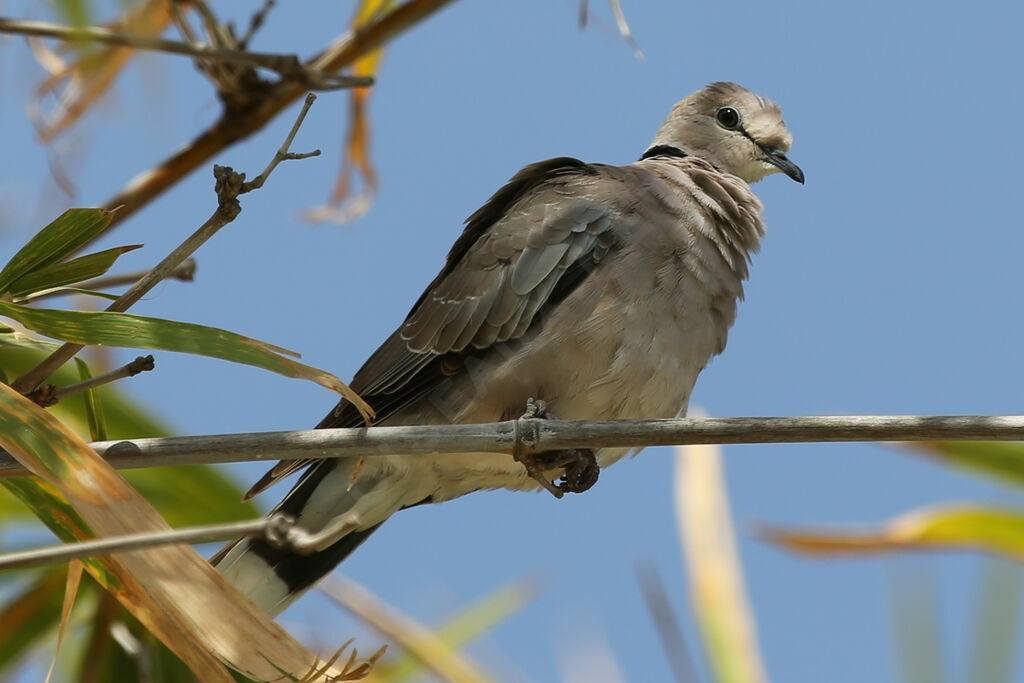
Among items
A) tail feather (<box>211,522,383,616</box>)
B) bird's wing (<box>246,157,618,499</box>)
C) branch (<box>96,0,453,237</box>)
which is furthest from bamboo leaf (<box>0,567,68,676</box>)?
branch (<box>96,0,453,237</box>)

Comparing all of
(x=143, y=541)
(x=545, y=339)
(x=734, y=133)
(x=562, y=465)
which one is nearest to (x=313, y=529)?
(x=562, y=465)

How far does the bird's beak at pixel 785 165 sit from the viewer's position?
4168 mm

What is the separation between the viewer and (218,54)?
203 centimetres

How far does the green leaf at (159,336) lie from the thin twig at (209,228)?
0.22 ft

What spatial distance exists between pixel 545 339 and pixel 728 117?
1475mm

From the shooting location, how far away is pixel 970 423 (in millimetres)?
1980

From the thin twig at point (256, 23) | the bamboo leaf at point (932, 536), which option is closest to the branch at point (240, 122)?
the thin twig at point (256, 23)

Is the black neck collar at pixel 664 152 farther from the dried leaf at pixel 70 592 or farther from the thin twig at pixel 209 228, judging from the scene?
the dried leaf at pixel 70 592

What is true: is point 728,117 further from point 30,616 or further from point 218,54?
point 30,616

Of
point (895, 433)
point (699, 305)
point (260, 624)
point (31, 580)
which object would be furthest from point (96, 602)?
point (895, 433)

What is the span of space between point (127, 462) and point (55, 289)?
1.46ft

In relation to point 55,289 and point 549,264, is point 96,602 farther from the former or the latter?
point 549,264

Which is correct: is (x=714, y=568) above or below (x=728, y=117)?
below

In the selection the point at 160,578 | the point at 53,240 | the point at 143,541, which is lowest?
the point at 143,541
